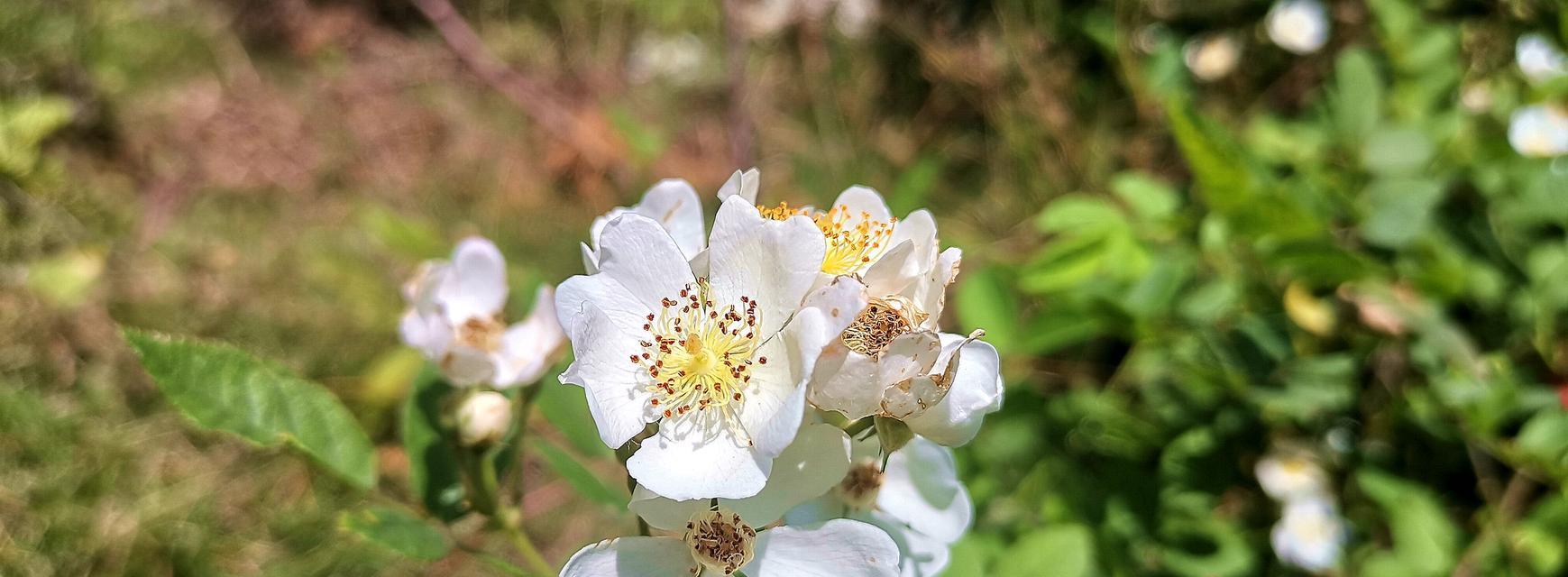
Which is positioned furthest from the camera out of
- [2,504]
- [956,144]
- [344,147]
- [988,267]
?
[344,147]

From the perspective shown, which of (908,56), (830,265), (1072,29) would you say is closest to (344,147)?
(908,56)

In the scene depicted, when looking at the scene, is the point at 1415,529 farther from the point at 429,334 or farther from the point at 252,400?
the point at 252,400

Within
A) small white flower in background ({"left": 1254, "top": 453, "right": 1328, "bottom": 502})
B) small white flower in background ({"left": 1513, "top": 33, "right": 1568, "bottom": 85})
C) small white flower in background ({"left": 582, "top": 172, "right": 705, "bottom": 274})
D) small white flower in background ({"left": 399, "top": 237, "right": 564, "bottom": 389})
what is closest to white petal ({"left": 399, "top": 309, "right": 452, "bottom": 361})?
small white flower in background ({"left": 399, "top": 237, "right": 564, "bottom": 389})

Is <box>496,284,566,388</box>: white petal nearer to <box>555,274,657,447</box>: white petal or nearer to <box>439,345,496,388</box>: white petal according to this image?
<box>439,345,496,388</box>: white petal

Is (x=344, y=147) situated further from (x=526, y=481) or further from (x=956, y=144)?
(x=956, y=144)

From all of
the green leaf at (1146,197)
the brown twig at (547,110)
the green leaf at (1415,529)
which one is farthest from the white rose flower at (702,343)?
the brown twig at (547,110)

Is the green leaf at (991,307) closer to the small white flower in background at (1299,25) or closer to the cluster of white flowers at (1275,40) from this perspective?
the cluster of white flowers at (1275,40)

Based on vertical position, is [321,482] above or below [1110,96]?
below

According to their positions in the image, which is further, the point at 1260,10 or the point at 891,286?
the point at 1260,10
